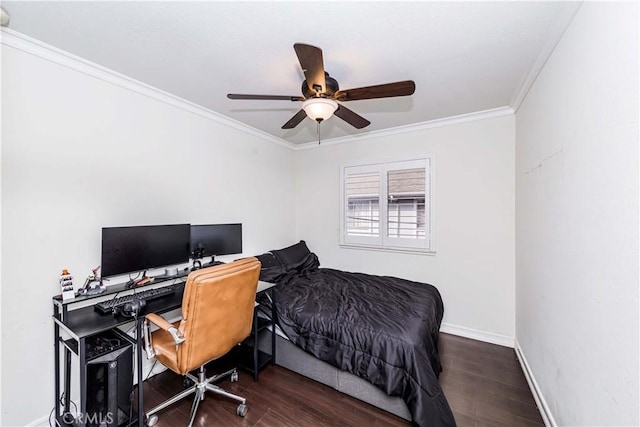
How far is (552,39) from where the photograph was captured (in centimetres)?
165

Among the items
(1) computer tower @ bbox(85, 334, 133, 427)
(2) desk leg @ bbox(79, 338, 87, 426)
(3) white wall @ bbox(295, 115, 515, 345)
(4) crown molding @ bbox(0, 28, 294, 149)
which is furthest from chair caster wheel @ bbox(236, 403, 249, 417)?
(4) crown molding @ bbox(0, 28, 294, 149)

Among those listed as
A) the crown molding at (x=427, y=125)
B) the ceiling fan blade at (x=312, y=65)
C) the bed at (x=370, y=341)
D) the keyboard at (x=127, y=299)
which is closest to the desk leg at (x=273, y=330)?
the bed at (x=370, y=341)

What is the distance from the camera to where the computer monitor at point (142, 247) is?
1918mm

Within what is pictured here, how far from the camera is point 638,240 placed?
3.09 ft

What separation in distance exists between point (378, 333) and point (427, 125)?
2608mm

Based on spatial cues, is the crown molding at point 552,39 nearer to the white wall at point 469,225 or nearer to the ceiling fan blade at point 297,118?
the white wall at point 469,225

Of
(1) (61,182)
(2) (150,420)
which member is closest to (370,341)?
(2) (150,420)

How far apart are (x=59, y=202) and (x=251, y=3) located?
1889 millimetres

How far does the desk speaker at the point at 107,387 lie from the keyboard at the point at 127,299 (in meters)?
0.30

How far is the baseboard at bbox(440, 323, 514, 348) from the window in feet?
3.25

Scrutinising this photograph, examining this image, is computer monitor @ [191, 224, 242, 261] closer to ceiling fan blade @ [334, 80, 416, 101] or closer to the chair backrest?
the chair backrest

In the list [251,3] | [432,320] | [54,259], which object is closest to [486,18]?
[251,3]

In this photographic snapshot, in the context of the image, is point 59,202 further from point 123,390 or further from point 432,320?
point 432,320

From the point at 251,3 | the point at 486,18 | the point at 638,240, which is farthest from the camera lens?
the point at 486,18
